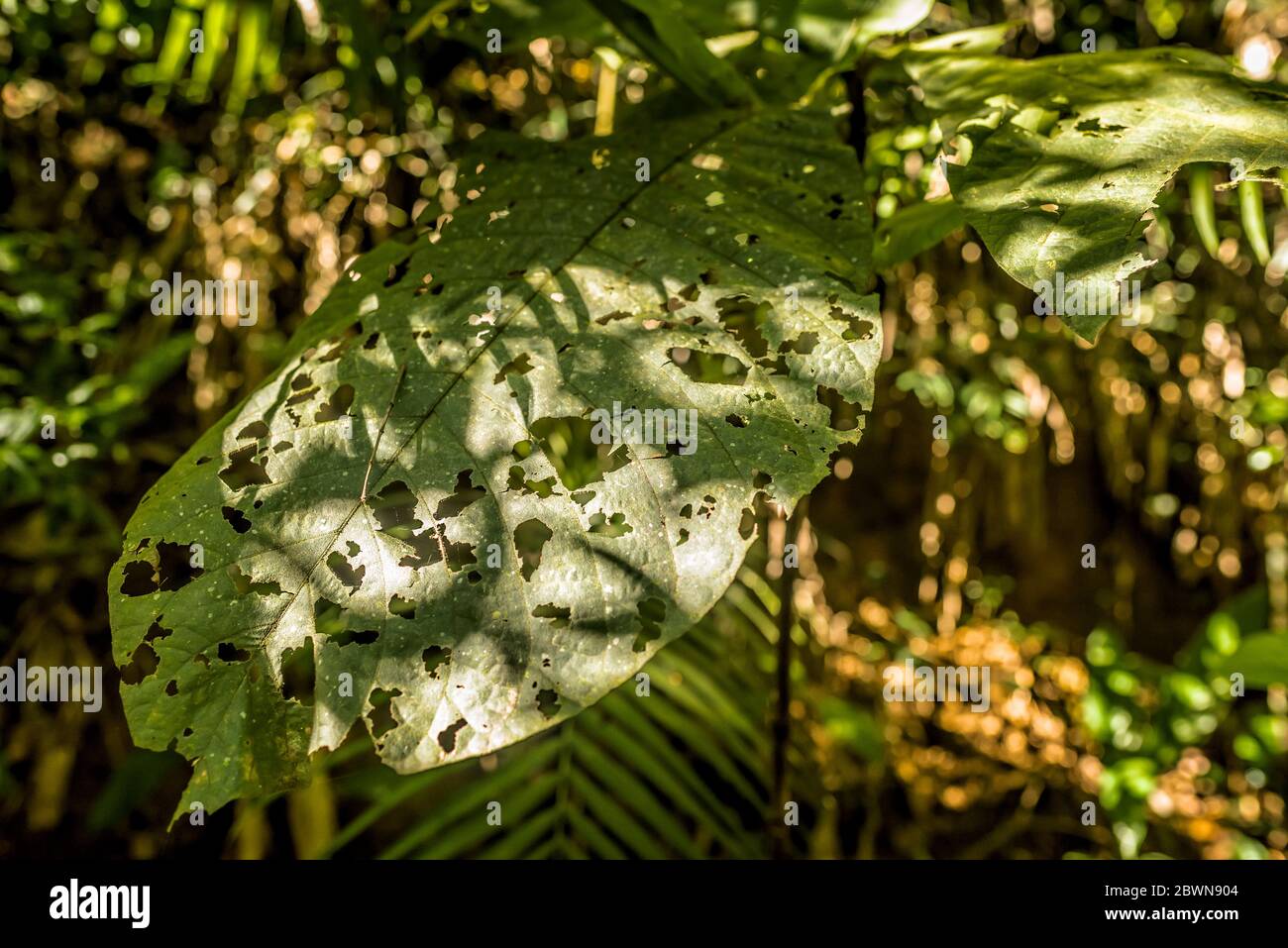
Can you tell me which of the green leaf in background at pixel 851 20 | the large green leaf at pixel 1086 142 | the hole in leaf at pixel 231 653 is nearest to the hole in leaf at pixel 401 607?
the hole in leaf at pixel 231 653

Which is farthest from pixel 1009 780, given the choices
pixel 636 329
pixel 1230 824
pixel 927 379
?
pixel 636 329

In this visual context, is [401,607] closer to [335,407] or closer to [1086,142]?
[335,407]

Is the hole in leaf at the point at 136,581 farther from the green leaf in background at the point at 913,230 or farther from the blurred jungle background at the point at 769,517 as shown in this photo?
the green leaf in background at the point at 913,230

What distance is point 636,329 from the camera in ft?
2.56

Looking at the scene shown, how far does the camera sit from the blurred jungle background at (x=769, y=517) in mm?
1348

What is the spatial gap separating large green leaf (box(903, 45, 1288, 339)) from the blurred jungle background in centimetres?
14

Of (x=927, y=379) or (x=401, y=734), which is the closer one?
(x=401, y=734)

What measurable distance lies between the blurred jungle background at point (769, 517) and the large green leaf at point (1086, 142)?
14 cm

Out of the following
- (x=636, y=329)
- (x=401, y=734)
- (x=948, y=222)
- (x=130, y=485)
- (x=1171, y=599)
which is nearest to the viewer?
(x=401, y=734)

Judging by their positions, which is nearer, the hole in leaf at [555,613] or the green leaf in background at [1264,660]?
the hole in leaf at [555,613]

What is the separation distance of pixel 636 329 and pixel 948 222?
0.36 meters

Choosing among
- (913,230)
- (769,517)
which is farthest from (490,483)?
(769,517)

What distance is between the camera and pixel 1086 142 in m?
0.78
